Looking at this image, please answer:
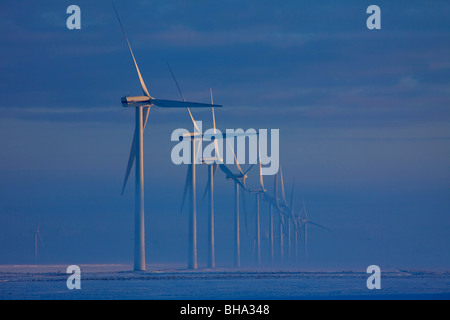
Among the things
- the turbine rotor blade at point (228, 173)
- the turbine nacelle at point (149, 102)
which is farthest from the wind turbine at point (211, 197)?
the turbine nacelle at point (149, 102)

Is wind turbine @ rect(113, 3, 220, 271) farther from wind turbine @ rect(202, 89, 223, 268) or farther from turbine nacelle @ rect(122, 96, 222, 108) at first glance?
wind turbine @ rect(202, 89, 223, 268)

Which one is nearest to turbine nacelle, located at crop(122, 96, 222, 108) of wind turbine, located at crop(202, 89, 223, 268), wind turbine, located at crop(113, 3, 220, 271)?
wind turbine, located at crop(113, 3, 220, 271)

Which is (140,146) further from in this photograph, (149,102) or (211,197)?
(211,197)

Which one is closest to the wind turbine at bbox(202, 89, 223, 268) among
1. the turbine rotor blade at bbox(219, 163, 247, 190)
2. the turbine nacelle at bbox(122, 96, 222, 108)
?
the turbine rotor blade at bbox(219, 163, 247, 190)

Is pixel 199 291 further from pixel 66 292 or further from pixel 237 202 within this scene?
pixel 237 202

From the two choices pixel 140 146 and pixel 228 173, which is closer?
pixel 140 146

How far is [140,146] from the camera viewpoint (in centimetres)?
9181

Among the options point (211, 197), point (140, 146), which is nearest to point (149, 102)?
point (140, 146)

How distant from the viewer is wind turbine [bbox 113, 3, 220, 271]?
299ft

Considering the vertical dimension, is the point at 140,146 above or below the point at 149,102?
below

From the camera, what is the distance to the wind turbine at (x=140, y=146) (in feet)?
299

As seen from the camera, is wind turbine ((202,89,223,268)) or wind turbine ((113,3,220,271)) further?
wind turbine ((202,89,223,268))
